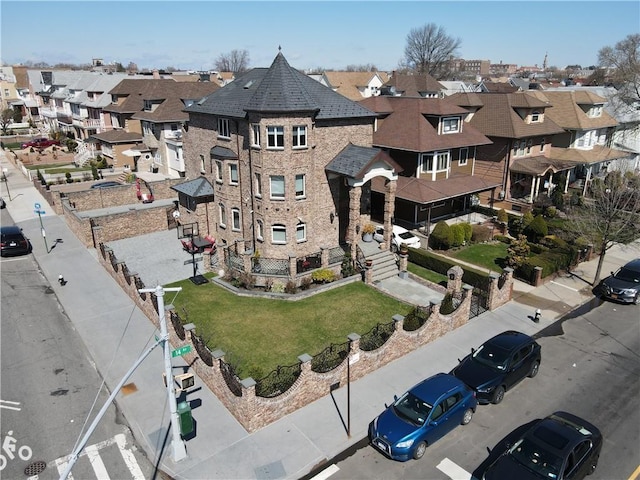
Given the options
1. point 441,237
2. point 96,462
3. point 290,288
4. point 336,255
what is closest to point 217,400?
point 96,462

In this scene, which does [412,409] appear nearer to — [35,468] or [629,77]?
[35,468]

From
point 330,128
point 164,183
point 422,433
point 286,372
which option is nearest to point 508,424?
point 422,433

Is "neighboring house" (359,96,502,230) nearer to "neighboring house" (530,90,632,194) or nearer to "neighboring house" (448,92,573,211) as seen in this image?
"neighboring house" (448,92,573,211)

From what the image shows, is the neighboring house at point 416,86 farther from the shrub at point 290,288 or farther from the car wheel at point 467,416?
the car wheel at point 467,416

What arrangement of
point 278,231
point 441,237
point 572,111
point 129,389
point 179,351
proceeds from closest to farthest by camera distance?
point 179,351 < point 129,389 < point 278,231 < point 441,237 < point 572,111

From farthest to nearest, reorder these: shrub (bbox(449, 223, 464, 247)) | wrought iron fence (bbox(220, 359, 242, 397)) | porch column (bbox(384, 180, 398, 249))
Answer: shrub (bbox(449, 223, 464, 247)) < porch column (bbox(384, 180, 398, 249)) < wrought iron fence (bbox(220, 359, 242, 397))

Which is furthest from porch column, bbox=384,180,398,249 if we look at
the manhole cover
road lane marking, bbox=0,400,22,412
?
the manhole cover
